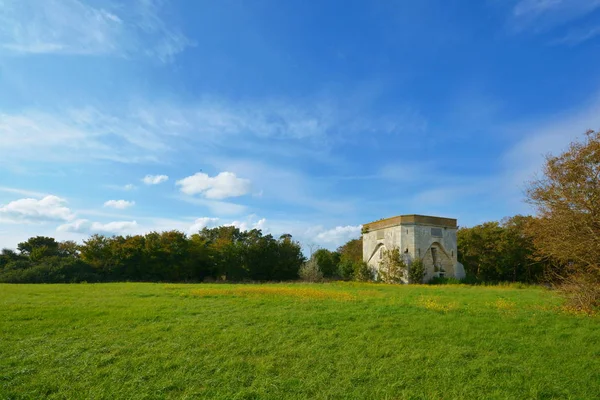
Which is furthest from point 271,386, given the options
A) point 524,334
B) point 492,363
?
point 524,334

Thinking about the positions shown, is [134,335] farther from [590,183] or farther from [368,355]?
[590,183]

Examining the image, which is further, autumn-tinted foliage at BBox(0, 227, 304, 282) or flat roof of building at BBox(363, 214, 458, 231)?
flat roof of building at BBox(363, 214, 458, 231)

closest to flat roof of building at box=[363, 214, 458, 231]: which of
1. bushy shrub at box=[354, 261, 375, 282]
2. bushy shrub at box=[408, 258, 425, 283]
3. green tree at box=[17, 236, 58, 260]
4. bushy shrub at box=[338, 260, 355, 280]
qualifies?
bushy shrub at box=[408, 258, 425, 283]

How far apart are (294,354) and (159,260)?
31.0 meters

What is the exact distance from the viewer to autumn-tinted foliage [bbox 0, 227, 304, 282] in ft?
105

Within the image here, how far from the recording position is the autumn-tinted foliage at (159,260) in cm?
3209

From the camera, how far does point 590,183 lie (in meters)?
11.6

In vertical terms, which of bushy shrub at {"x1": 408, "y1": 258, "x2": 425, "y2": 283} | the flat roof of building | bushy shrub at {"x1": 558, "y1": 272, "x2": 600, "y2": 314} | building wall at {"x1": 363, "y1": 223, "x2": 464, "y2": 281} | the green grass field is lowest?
the green grass field

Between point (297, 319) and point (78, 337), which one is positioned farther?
point (297, 319)

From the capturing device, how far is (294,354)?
7125mm

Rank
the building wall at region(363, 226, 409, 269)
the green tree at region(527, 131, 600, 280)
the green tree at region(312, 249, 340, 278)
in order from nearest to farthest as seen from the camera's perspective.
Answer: the green tree at region(527, 131, 600, 280) → the building wall at region(363, 226, 409, 269) → the green tree at region(312, 249, 340, 278)

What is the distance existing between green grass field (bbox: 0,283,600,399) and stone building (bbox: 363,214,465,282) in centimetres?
2259

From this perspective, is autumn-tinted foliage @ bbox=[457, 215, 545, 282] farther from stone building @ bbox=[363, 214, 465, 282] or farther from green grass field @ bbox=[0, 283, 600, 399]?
green grass field @ bbox=[0, 283, 600, 399]

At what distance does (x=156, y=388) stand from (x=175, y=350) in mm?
1580
